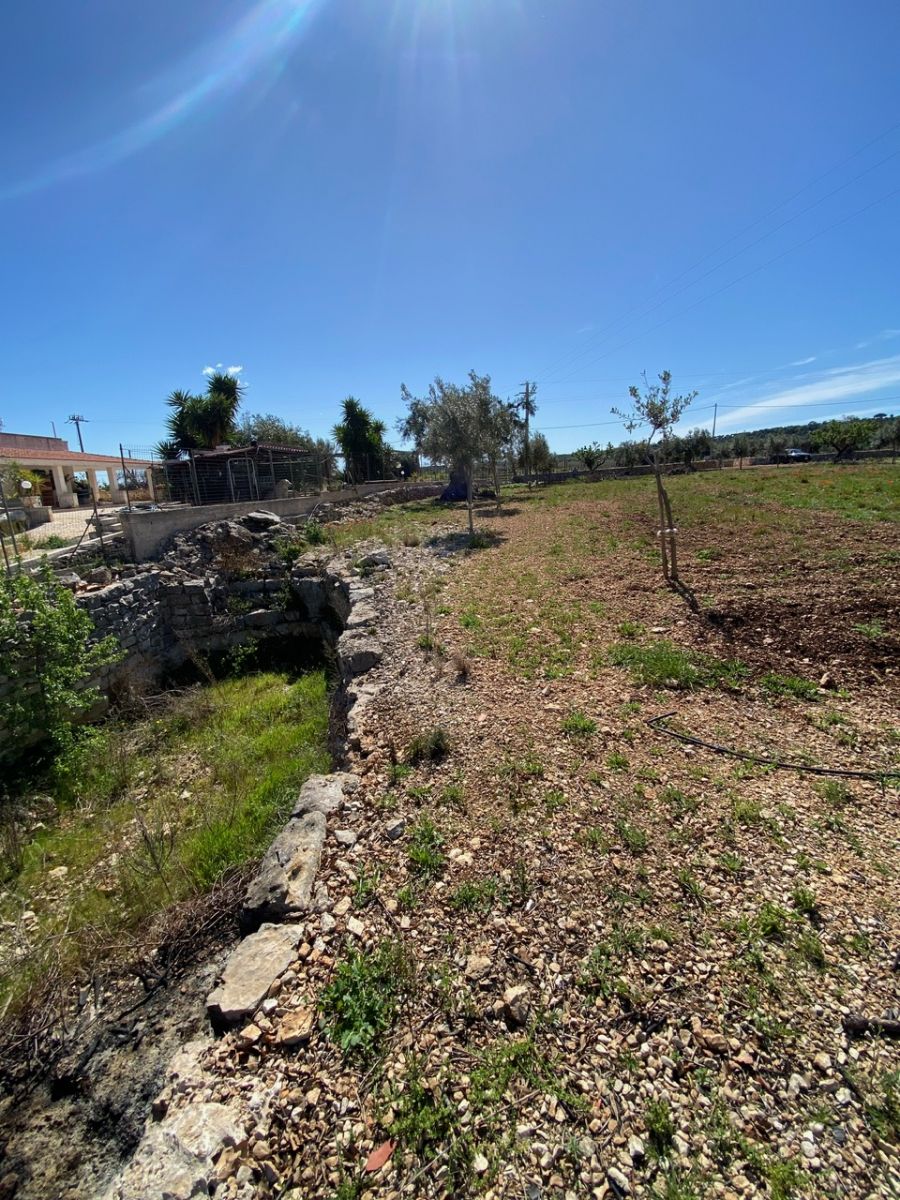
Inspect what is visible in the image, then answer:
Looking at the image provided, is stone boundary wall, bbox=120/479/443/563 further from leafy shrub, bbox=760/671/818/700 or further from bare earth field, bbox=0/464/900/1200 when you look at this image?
leafy shrub, bbox=760/671/818/700

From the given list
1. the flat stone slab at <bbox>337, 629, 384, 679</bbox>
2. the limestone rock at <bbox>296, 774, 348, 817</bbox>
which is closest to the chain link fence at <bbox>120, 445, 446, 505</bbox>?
the flat stone slab at <bbox>337, 629, 384, 679</bbox>

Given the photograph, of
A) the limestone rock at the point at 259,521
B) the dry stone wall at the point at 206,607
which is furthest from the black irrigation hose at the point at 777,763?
the limestone rock at the point at 259,521

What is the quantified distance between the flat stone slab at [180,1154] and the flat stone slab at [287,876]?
1110mm

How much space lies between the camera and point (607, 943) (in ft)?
9.16

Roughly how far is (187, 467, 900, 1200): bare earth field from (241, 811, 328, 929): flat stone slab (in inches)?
8.4

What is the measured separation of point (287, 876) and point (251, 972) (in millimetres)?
680

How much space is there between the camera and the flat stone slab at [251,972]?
8.79 feet

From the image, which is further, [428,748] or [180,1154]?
[428,748]

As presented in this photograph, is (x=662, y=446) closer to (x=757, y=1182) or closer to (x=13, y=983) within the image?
(x=757, y=1182)

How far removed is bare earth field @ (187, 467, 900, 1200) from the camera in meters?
1.97

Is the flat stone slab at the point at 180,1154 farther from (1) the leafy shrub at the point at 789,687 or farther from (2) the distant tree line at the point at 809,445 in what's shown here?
(2) the distant tree line at the point at 809,445

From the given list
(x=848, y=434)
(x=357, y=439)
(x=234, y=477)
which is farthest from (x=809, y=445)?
(x=234, y=477)

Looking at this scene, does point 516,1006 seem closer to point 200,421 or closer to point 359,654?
point 359,654

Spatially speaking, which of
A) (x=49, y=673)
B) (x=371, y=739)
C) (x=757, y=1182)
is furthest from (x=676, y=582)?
(x=49, y=673)
